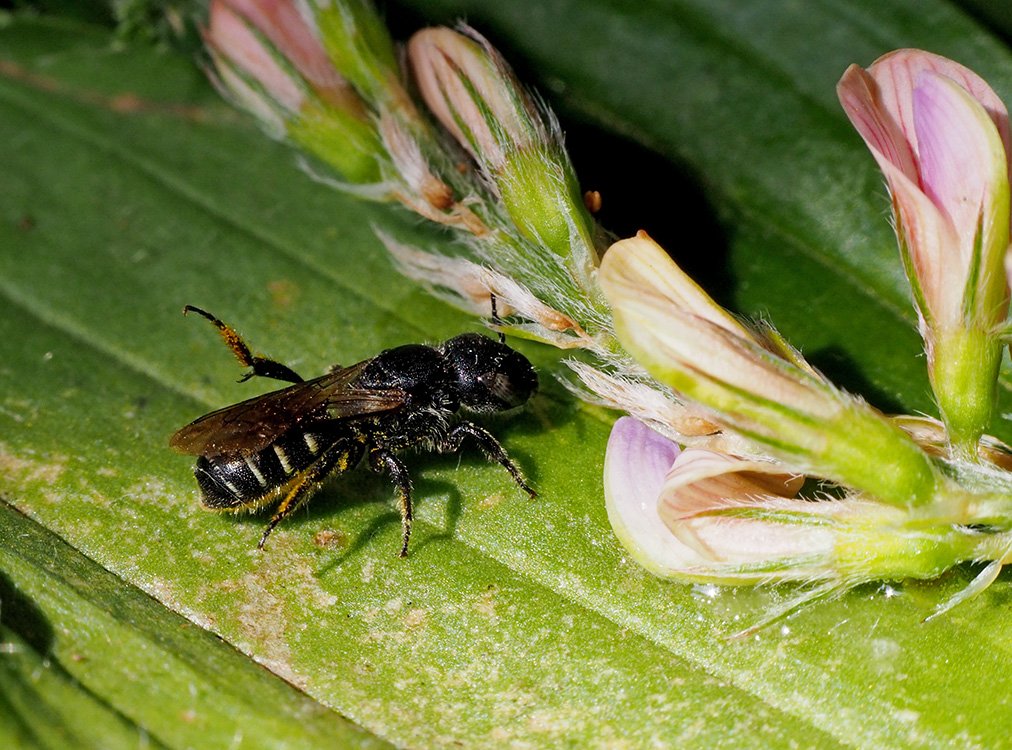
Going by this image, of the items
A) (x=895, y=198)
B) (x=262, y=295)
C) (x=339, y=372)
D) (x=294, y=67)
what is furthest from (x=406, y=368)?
(x=895, y=198)

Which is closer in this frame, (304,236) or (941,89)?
(941,89)

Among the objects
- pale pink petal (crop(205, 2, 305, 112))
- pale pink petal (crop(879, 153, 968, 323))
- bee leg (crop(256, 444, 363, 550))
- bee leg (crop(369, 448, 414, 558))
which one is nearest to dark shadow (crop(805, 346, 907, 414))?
pale pink petal (crop(879, 153, 968, 323))

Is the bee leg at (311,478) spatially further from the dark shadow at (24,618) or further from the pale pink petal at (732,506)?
the pale pink petal at (732,506)

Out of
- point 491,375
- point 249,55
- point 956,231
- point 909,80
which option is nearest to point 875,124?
point 909,80

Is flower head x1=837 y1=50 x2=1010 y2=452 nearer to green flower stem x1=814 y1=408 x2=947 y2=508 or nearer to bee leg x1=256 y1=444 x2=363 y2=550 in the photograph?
green flower stem x1=814 y1=408 x2=947 y2=508

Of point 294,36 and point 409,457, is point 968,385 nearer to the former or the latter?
point 409,457

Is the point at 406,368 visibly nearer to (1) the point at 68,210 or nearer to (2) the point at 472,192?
(2) the point at 472,192
